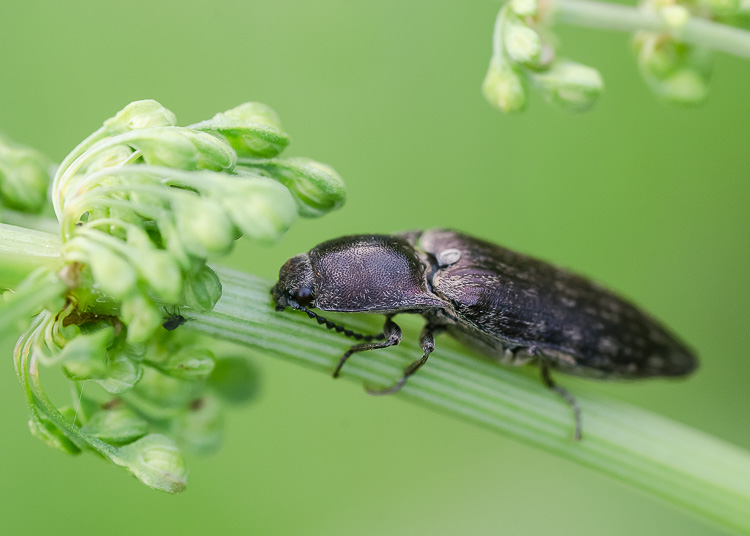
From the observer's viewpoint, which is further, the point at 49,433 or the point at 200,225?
the point at 49,433

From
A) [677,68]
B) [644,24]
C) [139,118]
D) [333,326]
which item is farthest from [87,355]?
[677,68]

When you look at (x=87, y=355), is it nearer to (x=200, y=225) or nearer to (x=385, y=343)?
(x=200, y=225)

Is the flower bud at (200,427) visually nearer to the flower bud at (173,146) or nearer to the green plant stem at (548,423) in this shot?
the green plant stem at (548,423)

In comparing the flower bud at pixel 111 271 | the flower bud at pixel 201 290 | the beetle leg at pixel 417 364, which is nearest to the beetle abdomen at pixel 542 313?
the beetle leg at pixel 417 364

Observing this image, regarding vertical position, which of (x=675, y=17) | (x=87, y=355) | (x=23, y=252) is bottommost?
(x=87, y=355)

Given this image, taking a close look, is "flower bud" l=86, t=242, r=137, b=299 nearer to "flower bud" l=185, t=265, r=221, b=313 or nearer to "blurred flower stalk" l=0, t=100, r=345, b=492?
"blurred flower stalk" l=0, t=100, r=345, b=492

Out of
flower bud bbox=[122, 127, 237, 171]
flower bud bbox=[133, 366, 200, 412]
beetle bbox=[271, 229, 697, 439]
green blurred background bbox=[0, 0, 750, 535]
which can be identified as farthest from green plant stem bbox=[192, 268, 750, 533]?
green blurred background bbox=[0, 0, 750, 535]

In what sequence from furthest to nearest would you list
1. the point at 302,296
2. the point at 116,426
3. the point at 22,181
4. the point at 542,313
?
the point at 542,313
the point at 302,296
the point at 22,181
the point at 116,426
